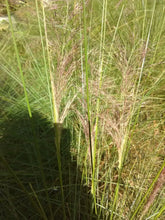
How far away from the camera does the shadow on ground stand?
2.21 ft

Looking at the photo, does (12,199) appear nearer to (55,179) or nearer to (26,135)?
(55,179)

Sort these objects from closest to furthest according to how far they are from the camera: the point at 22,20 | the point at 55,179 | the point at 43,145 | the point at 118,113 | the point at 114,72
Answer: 1. the point at 118,113
2. the point at 55,179
3. the point at 43,145
4. the point at 114,72
5. the point at 22,20

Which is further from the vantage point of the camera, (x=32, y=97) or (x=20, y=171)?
(x=32, y=97)

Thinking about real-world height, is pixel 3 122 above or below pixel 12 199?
above

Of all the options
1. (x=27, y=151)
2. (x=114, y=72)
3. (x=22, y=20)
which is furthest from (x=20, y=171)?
(x=22, y=20)

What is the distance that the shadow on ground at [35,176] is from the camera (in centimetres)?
67

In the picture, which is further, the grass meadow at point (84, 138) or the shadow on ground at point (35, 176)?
the shadow on ground at point (35, 176)

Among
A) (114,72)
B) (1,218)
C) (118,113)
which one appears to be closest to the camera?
(118,113)

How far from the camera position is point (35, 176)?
786mm

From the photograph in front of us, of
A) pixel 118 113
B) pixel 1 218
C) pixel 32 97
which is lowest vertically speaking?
pixel 1 218

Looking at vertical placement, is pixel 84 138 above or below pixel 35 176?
above

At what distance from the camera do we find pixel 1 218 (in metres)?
0.67

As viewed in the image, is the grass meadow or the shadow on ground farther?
the shadow on ground

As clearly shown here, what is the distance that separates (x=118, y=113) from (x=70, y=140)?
1.21 feet
